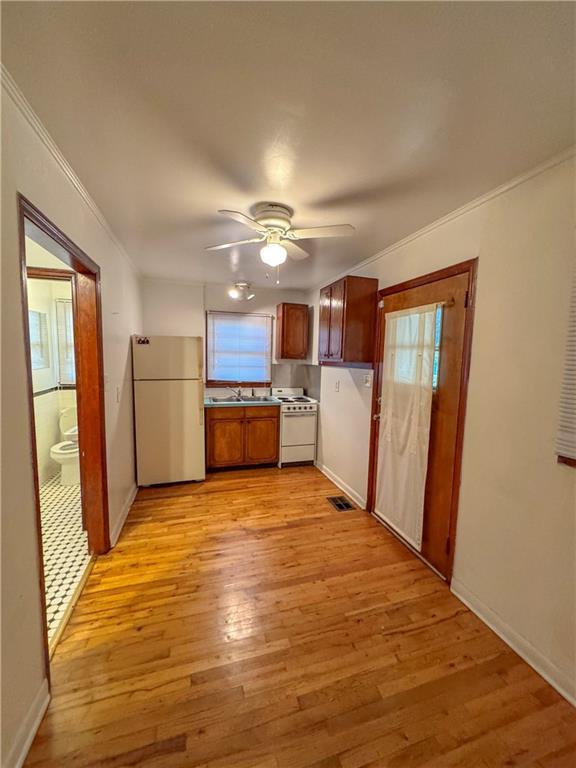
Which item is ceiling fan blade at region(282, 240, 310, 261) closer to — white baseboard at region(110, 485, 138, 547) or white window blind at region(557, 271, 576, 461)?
white window blind at region(557, 271, 576, 461)

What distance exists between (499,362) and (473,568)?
1.26 metres

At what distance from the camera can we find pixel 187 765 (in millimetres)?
1128

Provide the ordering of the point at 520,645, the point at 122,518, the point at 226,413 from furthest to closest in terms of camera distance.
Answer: the point at 226,413
the point at 122,518
the point at 520,645

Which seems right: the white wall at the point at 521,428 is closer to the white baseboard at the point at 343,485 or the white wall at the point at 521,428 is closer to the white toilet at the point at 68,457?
the white baseboard at the point at 343,485

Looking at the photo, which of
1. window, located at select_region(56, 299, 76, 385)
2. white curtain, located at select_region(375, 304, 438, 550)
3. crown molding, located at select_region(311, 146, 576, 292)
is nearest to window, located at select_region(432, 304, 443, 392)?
white curtain, located at select_region(375, 304, 438, 550)

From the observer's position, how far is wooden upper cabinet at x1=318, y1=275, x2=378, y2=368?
9.23 ft

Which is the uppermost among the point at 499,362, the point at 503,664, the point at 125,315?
the point at 125,315

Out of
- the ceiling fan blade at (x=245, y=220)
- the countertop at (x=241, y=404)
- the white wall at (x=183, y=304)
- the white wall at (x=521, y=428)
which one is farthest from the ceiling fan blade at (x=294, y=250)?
the white wall at (x=183, y=304)

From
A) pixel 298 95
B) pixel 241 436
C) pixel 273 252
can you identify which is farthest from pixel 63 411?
pixel 298 95

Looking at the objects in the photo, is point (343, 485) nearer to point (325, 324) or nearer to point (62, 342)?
point (325, 324)

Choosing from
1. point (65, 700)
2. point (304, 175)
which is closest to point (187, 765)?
point (65, 700)

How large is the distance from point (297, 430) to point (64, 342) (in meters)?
3.05

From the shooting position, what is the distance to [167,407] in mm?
3430

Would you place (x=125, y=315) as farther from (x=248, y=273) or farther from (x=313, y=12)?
(x=313, y=12)
